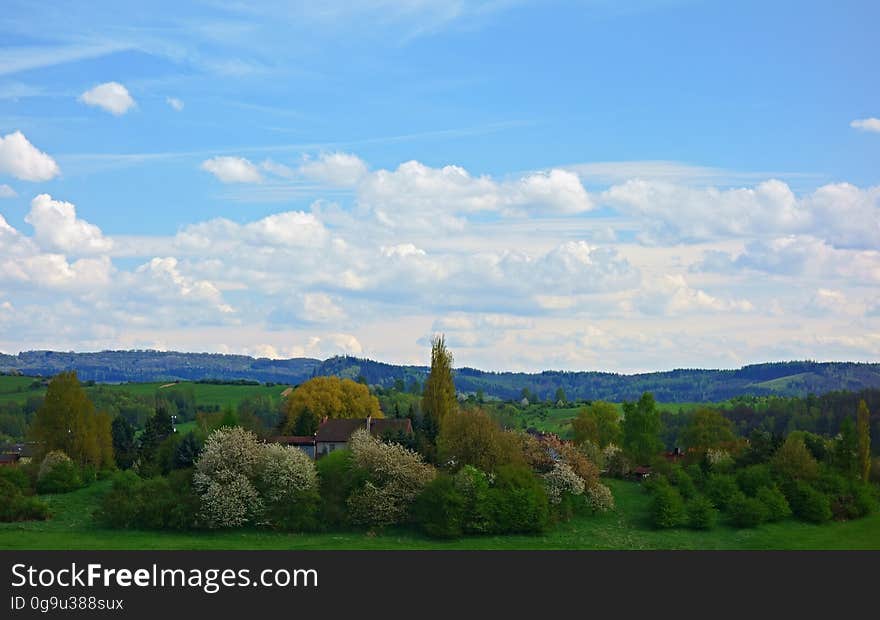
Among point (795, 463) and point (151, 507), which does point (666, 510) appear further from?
point (151, 507)

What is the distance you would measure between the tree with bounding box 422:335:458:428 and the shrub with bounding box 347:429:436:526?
61.7 feet

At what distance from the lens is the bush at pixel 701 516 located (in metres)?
88.4

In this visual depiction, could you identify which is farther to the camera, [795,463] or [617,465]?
[617,465]

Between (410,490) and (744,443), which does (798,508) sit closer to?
(744,443)

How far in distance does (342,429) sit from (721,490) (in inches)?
1666

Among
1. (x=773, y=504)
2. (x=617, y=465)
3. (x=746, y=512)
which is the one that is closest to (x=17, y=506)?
(x=617, y=465)

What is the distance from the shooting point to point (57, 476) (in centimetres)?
9819

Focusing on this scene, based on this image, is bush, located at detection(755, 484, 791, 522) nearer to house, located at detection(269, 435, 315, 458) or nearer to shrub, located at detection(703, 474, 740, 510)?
shrub, located at detection(703, 474, 740, 510)

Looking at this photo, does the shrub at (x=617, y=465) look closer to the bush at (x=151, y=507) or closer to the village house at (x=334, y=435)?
the village house at (x=334, y=435)

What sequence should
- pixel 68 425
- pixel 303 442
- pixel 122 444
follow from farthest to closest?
pixel 122 444
pixel 303 442
pixel 68 425

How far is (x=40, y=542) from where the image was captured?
7419 cm

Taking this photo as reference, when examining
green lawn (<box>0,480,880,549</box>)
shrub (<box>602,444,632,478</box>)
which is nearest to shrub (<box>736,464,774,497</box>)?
green lawn (<box>0,480,880,549</box>)

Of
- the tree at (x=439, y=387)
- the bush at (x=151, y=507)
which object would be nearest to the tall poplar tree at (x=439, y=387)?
the tree at (x=439, y=387)
